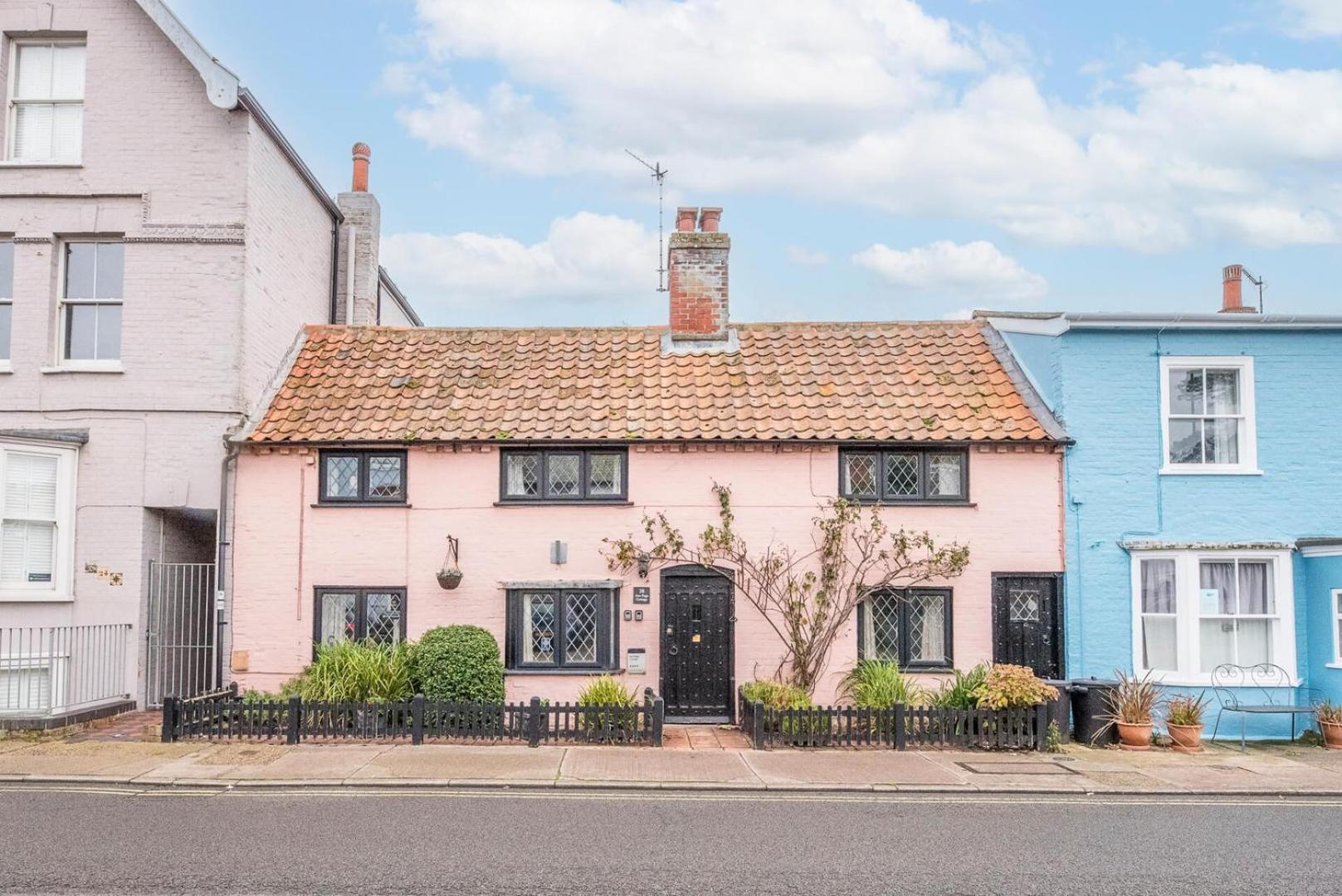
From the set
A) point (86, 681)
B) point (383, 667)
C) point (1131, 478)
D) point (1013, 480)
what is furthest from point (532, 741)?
point (1131, 478)

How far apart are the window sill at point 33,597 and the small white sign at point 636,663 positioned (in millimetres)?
8217

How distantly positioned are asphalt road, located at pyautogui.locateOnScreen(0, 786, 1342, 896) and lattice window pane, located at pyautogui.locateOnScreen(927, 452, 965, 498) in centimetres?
563

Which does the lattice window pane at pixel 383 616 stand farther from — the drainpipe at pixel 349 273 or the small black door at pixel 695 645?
Answer: the drainpipe at pixel 349 273

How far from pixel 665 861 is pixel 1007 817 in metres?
3.79

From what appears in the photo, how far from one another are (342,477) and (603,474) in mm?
3910

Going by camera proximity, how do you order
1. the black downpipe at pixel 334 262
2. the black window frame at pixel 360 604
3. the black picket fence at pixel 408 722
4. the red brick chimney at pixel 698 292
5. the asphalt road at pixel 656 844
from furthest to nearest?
the black downpipe at pixel 334 262
the red brick chimney at pixel 698 292
the black window frame at pixel 360 604
the black picket fence at pixel 408 722
the asphalt road at pixel 656 844

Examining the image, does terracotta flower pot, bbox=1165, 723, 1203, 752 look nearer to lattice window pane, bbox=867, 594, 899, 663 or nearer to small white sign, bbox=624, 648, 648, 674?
lattice window pane, bbox=867, 594, 899, 663

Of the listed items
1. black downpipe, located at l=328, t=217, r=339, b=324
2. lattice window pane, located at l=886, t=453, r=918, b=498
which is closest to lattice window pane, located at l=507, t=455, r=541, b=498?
lattice window pane, located at l=886, t=453, r=918, b=498

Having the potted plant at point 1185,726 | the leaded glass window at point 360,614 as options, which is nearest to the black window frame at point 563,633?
the leaded glass window at point 360,614

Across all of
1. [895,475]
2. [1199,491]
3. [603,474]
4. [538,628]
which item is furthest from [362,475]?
[1199,491]

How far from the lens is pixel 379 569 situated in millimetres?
15867

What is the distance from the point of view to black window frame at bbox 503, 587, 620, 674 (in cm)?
1562

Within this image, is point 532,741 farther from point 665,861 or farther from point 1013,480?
point 1013,480

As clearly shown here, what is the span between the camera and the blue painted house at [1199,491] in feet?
51.0
